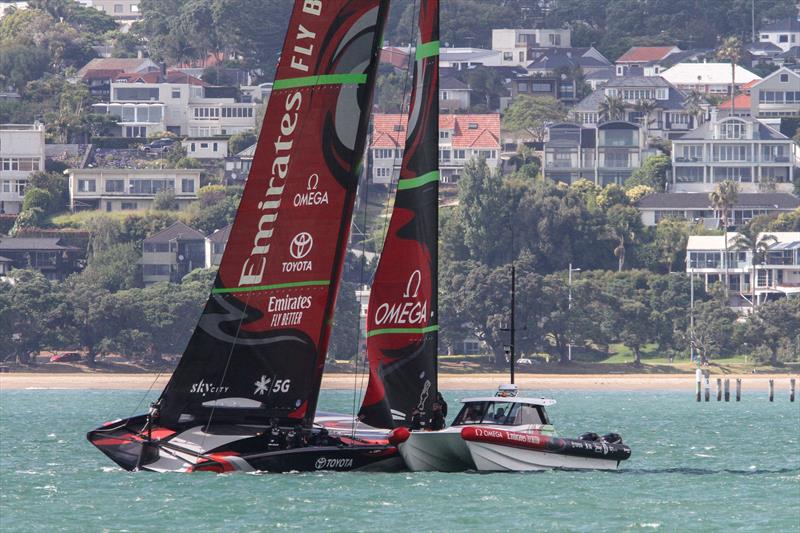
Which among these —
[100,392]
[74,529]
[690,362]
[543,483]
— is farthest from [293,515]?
[690,362]

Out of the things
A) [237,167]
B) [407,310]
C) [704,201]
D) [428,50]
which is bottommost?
[407,310]

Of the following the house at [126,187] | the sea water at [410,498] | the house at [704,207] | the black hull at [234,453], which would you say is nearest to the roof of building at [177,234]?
the house at [126,187]

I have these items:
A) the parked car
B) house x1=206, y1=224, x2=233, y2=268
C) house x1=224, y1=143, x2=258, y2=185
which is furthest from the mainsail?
house x1=224, y1=143, x2=258, y2=185

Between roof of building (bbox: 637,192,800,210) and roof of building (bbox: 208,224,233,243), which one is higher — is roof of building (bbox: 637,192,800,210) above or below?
above

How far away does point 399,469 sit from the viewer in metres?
44.8

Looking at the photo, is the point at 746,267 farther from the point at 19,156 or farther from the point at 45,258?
the point at 19,156

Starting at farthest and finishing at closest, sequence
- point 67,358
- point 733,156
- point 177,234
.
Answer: point 733,156 < point 177,234 < point 67,358

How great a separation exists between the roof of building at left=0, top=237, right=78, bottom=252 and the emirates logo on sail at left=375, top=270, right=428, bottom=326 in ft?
379

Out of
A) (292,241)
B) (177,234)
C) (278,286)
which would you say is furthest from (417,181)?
(177,234)

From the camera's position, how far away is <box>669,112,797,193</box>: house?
643 feet

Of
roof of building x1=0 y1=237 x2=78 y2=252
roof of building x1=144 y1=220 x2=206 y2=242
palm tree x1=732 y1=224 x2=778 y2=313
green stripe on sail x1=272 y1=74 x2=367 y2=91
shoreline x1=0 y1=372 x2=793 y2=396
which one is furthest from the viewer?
roof of building x1=144 y1=220 x2=206 y2=242

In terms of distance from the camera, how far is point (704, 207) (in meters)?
179

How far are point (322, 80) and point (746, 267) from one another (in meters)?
119

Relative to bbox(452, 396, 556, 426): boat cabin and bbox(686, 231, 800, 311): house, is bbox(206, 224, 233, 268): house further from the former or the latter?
bbox(452, 396, 556, 426): boat cabin
